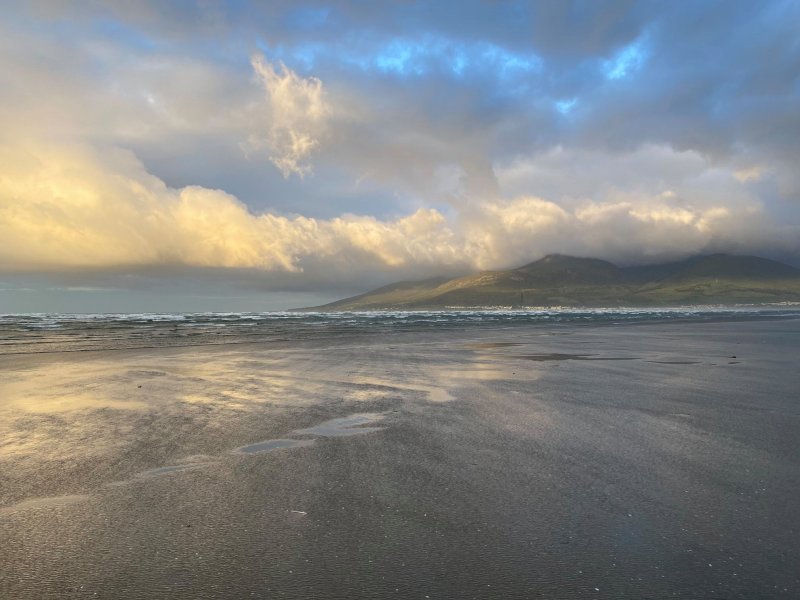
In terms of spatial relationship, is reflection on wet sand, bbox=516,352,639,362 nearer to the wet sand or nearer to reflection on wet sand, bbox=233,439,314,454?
the wet sand

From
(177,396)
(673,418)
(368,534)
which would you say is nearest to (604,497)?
(368,534)

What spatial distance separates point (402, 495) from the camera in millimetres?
6824

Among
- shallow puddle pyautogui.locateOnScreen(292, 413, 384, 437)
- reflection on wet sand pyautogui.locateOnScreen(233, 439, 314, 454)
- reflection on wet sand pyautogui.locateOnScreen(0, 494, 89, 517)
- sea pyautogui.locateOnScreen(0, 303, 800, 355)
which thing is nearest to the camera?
reflection on wet sand pyautogui.locateOnScreen(0, 494, 89, 517)

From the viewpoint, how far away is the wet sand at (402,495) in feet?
15.5

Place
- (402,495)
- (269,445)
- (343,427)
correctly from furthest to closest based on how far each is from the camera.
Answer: (343,427) < (269,445) < (402,495)

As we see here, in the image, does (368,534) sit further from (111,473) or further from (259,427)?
(259,427)

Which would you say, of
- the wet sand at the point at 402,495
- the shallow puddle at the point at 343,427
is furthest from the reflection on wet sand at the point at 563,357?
the shallow puddle at the point at 343,427

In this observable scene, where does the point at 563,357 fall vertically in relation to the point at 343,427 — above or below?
below

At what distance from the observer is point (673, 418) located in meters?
11.6

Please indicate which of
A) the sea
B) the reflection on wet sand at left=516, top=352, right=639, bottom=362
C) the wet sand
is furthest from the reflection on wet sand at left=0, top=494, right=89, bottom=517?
the sea

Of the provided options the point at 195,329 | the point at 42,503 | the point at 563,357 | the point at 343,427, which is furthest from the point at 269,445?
the point at 195,329

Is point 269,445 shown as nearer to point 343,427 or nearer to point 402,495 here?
point 343,427

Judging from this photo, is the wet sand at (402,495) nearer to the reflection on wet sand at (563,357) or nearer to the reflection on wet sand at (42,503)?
the reflection on wet sand at (42,503)

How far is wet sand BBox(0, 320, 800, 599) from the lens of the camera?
472cm
